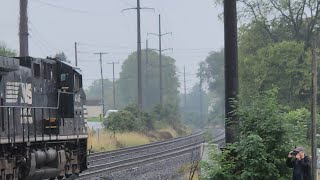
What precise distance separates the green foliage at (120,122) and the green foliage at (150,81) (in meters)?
26.1

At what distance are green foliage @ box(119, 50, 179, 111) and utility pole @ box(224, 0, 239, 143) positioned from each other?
203 ft

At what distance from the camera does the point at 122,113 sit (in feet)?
151

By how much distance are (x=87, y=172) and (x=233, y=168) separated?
34.6 ft

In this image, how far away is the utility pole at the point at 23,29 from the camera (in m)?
25.5

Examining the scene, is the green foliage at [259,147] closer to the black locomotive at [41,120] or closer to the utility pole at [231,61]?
the utility pole at [231,61]

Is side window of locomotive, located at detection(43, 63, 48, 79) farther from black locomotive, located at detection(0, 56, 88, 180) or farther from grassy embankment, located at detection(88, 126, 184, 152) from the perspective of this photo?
grassy embankment, located at detection(88, 126, 184, 152)

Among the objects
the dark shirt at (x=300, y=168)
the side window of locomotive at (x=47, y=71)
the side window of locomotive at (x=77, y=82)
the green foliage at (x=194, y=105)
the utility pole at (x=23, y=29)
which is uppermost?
the utility pole at (x=23, y=29)

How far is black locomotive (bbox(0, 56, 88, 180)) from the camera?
14.2 m

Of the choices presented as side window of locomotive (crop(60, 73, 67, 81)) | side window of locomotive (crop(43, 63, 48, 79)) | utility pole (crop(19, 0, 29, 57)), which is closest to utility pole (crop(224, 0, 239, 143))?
side window of locomotive (crop(43, 63, 48, 79))

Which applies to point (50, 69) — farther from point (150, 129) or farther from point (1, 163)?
point (150, 129)

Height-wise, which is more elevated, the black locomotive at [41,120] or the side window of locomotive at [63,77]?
the side window of locomotive at [63,77]

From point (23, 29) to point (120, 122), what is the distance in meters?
20.6

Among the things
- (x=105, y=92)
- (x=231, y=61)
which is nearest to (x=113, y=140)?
(x=231, y=61)

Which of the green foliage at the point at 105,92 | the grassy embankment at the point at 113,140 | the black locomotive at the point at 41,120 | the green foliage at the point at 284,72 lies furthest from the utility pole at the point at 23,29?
→ the green foliage at the point at 105,92
